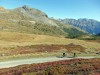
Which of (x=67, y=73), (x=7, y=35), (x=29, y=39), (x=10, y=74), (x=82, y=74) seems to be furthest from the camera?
(x=7, y=35)

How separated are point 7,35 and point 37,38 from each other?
18.5 meters

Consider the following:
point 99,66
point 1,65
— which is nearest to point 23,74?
point 99,66

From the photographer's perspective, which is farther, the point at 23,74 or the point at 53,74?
the point at 23,74

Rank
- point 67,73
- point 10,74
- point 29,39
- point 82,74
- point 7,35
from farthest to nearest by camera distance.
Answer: point 7,35, point 29,39, point 10,74, point 67,73, point 82,74

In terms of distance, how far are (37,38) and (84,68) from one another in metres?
91.5

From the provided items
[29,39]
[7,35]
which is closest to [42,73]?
[29,39]

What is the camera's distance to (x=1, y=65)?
4481cm

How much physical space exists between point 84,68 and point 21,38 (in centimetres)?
9149

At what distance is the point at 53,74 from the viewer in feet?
83.6

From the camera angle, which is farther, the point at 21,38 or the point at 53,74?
the point at 21,38

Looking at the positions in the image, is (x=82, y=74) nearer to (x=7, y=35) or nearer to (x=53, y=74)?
(x=53, y=74)

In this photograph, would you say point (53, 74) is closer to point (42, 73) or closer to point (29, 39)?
point (42, 73)

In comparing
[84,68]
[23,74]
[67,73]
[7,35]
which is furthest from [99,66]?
[7,35]

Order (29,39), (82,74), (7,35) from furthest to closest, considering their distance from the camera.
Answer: (7,35)
(29,39)
(82,74)
